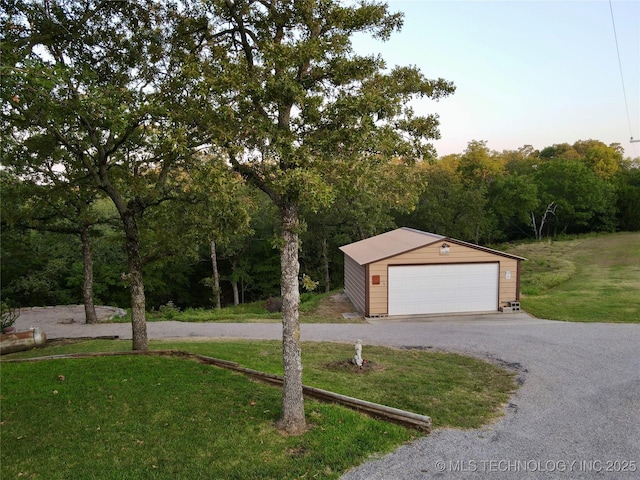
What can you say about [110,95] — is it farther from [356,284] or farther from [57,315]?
[57,315]

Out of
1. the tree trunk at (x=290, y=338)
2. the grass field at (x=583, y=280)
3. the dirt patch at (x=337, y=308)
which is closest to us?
the tree trunk at (x=290, y=338)

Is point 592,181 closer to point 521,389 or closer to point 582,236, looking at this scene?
point 582,236

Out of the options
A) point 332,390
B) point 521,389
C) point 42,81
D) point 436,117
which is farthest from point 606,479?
point 42,81

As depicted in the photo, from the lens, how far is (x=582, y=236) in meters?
39.3

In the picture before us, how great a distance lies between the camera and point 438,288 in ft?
51.6

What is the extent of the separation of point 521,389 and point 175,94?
7.79 metres

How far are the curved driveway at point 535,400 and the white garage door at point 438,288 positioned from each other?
148cm

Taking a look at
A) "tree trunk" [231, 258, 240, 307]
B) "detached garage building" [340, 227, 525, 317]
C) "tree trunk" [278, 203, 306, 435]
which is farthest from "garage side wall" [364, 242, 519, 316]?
"tree trunk" [231, 258, 240, 307]

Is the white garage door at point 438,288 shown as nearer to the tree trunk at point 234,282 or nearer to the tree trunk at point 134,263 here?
the tree trunk at point 134,263

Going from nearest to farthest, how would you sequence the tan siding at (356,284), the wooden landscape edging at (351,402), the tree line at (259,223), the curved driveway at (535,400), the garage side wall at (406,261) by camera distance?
the curved driveway at (535,400) < the wooden landscape edging at (351,402) < the tree line at (259,223) < the garage side wall at (406,261) < the tan siding at (356,284)

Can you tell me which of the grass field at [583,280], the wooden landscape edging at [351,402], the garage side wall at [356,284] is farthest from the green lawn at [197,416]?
the grass field at [583,280]

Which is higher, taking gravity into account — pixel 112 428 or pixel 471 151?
pixel 471 151

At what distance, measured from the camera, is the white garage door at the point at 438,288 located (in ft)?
51.2

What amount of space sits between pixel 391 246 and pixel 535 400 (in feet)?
35.4
